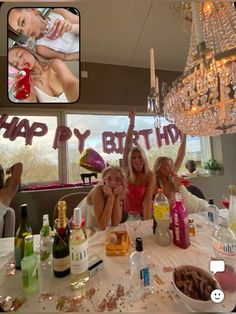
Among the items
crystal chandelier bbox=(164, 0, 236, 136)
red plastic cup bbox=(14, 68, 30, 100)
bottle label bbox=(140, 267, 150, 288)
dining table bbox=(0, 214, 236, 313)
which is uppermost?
crystal chandelier bbox=(164, 0, 236, 136)

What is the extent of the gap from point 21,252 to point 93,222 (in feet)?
1.49

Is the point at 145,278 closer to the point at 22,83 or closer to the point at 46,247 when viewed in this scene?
the point at 46,247

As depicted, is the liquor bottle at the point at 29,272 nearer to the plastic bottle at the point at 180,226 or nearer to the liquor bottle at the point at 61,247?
the liquor bottle at the point at 61,247

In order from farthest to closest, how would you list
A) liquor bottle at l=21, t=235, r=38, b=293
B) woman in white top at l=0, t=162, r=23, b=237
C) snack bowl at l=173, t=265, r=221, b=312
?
woman in white top at l=0, t=162, r=23, b=237 → liquor bottle at l=21, t=235, r=38, b=293 → snack bowl at l=173, t=265, r=221, b=312

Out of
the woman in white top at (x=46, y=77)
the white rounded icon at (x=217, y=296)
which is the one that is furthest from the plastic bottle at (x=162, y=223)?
the woman in white top at (x=46, y=77)

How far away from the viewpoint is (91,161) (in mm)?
1887

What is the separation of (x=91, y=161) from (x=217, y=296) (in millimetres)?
1604

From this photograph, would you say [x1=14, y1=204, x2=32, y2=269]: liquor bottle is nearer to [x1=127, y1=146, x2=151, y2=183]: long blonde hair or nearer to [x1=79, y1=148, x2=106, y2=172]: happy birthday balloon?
[x1=127, y1=146, x2=151, y2=183]: long blonde hair

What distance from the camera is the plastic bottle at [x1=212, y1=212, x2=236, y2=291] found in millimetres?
465

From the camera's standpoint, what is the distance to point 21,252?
628 millimetres

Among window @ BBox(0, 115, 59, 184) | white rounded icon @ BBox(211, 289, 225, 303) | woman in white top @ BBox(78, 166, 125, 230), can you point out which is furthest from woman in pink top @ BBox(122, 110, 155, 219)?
window @ BBox(0, 115, 59, 184)

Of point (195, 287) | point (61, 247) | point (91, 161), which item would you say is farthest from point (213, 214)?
point (91, 161)

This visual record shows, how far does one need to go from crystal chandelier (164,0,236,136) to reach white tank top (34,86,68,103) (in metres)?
0.60

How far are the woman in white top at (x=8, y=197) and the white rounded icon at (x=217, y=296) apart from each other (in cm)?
117
